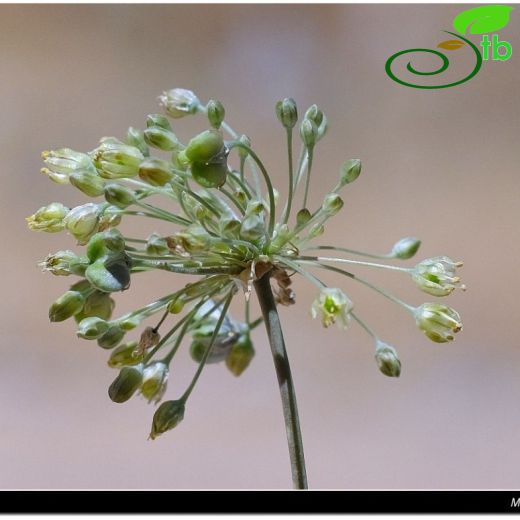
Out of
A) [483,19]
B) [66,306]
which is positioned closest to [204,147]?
[66,306]

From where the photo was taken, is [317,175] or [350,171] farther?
[317,175]

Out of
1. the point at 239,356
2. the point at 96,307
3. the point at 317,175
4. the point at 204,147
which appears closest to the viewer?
the point at 204,147

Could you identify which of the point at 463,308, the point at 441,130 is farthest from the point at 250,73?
the point at 463,308

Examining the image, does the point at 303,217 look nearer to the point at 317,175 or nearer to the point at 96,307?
the point at 96,307

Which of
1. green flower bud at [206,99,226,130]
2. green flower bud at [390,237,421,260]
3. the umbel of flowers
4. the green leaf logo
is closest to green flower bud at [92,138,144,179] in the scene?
the umbel of flowers

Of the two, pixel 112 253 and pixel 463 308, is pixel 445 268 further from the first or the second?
pixel 463 308

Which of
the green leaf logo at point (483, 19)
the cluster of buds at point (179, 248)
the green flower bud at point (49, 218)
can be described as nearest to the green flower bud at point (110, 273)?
the cluster of buds at point (179, 248)

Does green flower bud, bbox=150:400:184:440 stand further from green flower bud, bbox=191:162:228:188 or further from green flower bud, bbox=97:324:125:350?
green flower bud, bbox=191:162:228:188
